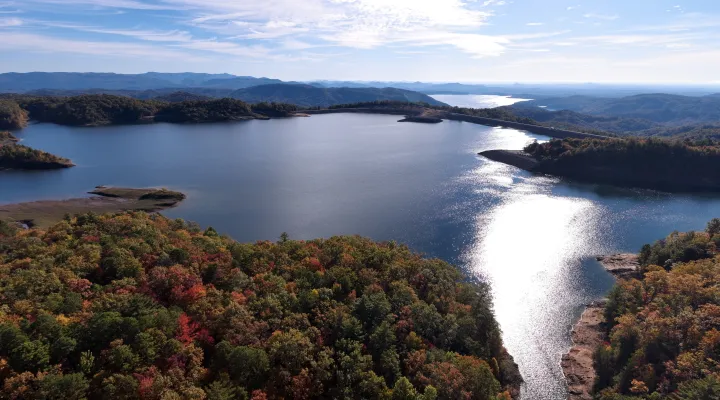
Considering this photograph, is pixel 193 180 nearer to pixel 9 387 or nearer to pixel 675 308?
pixel 9 387

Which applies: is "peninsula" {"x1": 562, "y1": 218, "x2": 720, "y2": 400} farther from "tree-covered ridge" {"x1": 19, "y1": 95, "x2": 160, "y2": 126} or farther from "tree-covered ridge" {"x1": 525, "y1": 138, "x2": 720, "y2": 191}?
"tree-covered ridge" {"x1": 19, "y1": 95, "x2": 160, "y2": 126}

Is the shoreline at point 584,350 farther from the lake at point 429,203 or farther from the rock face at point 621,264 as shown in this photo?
the lake at point 429,203

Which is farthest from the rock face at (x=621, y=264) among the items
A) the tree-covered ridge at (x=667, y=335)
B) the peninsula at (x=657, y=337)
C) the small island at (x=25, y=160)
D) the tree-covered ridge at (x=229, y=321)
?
the small island at (x=25, y=160)

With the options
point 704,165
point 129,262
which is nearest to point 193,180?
point 129,262

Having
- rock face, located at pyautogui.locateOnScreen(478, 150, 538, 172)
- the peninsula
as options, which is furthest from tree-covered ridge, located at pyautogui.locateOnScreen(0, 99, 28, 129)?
the peninsula

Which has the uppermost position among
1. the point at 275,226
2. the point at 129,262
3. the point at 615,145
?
the point at 615,145
